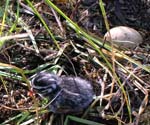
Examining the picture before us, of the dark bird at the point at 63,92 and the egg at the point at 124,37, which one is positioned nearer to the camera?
the dark bird at the point at 63,92

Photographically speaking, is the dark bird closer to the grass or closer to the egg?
the grass

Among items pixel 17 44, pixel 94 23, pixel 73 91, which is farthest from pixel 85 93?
pixel 94 23

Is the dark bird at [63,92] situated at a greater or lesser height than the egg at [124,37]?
lesser

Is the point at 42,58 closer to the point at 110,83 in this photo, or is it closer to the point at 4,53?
the point at 4,53

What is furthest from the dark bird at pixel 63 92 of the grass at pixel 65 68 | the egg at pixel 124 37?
the egg at pixel 124 37

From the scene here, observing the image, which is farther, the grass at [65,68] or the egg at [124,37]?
the egg at [124,37]

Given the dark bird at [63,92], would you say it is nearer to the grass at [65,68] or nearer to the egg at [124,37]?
the grass at [65,68]

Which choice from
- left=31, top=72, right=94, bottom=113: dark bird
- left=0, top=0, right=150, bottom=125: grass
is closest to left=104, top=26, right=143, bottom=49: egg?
left=0, top=0, right=150, bottom=125: grass
